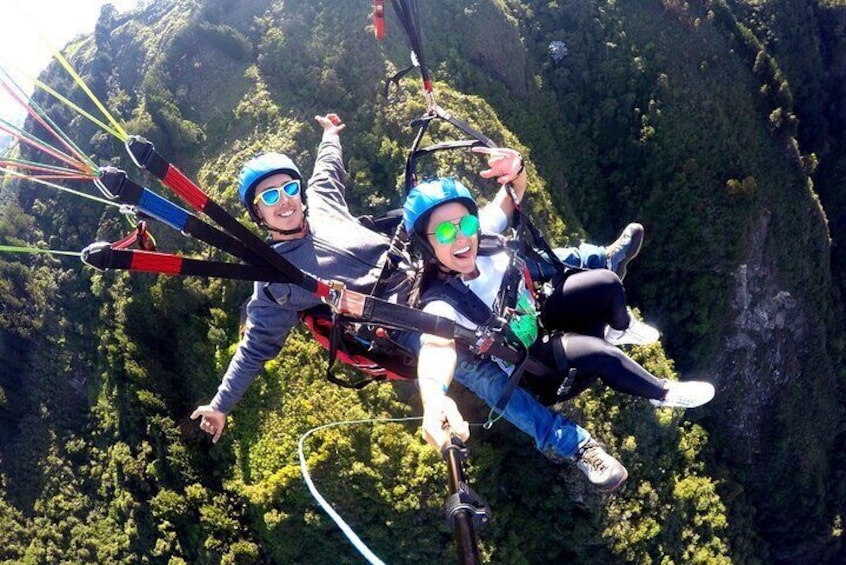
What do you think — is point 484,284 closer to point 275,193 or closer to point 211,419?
point 275,193

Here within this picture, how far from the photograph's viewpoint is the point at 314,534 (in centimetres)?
Result: 1477

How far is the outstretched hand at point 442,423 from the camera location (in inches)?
120

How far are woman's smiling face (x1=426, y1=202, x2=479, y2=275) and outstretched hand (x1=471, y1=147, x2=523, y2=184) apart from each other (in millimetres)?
954

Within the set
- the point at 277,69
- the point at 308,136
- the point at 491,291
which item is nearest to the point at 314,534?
the point at 308,136

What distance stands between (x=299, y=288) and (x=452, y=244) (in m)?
1.32

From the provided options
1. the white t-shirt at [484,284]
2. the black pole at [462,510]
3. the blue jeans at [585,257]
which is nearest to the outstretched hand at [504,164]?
the white t-shirt at [484,284]

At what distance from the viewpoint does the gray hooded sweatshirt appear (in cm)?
474

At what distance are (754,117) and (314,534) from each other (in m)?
24.0

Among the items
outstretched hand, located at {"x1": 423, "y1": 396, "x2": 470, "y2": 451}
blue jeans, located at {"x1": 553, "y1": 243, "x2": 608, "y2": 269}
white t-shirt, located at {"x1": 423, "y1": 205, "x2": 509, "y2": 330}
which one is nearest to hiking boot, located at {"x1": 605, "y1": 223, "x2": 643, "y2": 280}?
blue jeans, located at {"x1": 553, "y1": 243, "x2": 608, "y2": 269}

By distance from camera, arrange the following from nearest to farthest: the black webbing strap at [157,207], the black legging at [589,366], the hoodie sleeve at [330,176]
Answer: the black webbing strap at [157,207] < the black legging at [589,366] < the hoodie sleeve at [330,176]

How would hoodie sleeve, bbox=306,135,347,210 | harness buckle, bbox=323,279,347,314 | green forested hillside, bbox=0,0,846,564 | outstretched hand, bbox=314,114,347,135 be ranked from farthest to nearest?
green forested hillside, bbox=0,0,846,564 → outstretched hand, bbox=314,114,347,135 → hoodie sleeve, bbox=306,135,347,210 → harness buckle, bbox=323,279,347,314

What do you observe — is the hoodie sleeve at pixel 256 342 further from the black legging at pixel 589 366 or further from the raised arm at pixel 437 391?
the black legging at pixel 589 366

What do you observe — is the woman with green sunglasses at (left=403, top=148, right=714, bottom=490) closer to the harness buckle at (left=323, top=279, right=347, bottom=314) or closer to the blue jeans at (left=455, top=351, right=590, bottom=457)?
the blue jeans at (left=455, top=351, right=590, bottom=457)

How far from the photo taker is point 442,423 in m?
3.16
